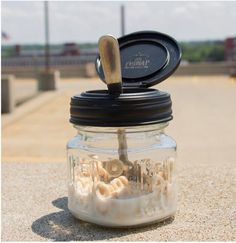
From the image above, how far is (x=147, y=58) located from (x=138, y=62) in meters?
0.08

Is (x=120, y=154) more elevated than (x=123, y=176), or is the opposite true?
(x=120, y=154)

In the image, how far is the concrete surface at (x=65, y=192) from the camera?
3.71 meters

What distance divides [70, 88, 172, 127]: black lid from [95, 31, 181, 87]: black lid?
493 millimetres

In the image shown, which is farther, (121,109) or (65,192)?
(65,192)

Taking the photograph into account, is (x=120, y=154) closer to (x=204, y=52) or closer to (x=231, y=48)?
(x=231, y=48)

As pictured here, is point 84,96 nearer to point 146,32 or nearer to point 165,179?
point 165,179

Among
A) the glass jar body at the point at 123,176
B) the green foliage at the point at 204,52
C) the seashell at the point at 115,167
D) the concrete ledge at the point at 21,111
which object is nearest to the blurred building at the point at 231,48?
the green foliage at the point at 204,52

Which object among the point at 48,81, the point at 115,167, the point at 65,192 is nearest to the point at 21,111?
the point at 48,81

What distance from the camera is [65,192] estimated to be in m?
4.94

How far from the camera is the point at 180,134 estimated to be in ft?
28.5

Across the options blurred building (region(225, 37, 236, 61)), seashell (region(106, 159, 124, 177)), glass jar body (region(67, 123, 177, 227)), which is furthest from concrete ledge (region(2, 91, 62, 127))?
blurred building (region(225, 37, 236, 61))

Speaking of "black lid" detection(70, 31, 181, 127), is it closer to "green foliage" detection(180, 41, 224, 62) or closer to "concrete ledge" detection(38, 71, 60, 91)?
"concrete ledge" detection(38, 71, 60, 91)

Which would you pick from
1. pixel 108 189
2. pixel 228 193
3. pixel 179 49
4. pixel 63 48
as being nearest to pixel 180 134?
pixel 228 193

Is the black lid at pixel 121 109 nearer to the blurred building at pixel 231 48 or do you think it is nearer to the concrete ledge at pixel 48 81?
the concrete ledge at pixel 48 81
